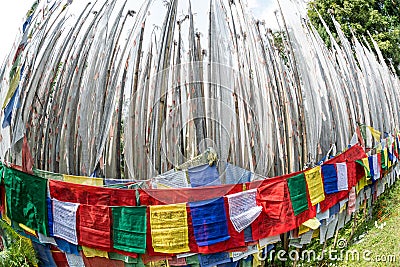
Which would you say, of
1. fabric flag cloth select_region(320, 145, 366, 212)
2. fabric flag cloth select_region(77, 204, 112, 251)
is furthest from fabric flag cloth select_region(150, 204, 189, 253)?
fabric flag cloth select_region(320, 145, 366, 212)

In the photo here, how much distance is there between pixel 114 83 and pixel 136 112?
252 millimetres

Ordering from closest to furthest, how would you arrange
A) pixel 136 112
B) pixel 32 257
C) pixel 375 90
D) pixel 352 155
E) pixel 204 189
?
1. pixel 204 189
2. pixel 136 112
3. pixel 32 257
4. pixel 352 155
5. pixel 375 90

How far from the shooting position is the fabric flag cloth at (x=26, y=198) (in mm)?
3210

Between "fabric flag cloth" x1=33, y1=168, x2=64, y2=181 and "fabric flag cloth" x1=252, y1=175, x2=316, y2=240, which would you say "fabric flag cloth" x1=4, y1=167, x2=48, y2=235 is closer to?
"fabric flag cloth" x1=33, y1=168, x2=64, y2=181

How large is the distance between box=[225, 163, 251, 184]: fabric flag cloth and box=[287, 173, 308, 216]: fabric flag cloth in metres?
0.35

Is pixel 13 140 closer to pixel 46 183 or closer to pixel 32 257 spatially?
pixel 46 183

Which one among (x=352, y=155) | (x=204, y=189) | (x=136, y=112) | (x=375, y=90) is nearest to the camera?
(x=204, y=189)

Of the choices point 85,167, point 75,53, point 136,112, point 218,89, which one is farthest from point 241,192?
point 75,53

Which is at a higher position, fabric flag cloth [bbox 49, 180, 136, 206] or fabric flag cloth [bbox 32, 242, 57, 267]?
fabric flag cloth [bbox 49, 180, 136, 206]

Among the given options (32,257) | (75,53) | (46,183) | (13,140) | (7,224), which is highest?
(75,53)

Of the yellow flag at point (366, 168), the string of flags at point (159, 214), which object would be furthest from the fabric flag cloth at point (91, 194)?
the yellow flag at point (366, 168)

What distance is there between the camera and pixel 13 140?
11.5ft

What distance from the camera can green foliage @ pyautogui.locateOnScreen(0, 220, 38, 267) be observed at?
3.29 m

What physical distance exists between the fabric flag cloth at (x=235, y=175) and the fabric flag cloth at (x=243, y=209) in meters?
0.10
